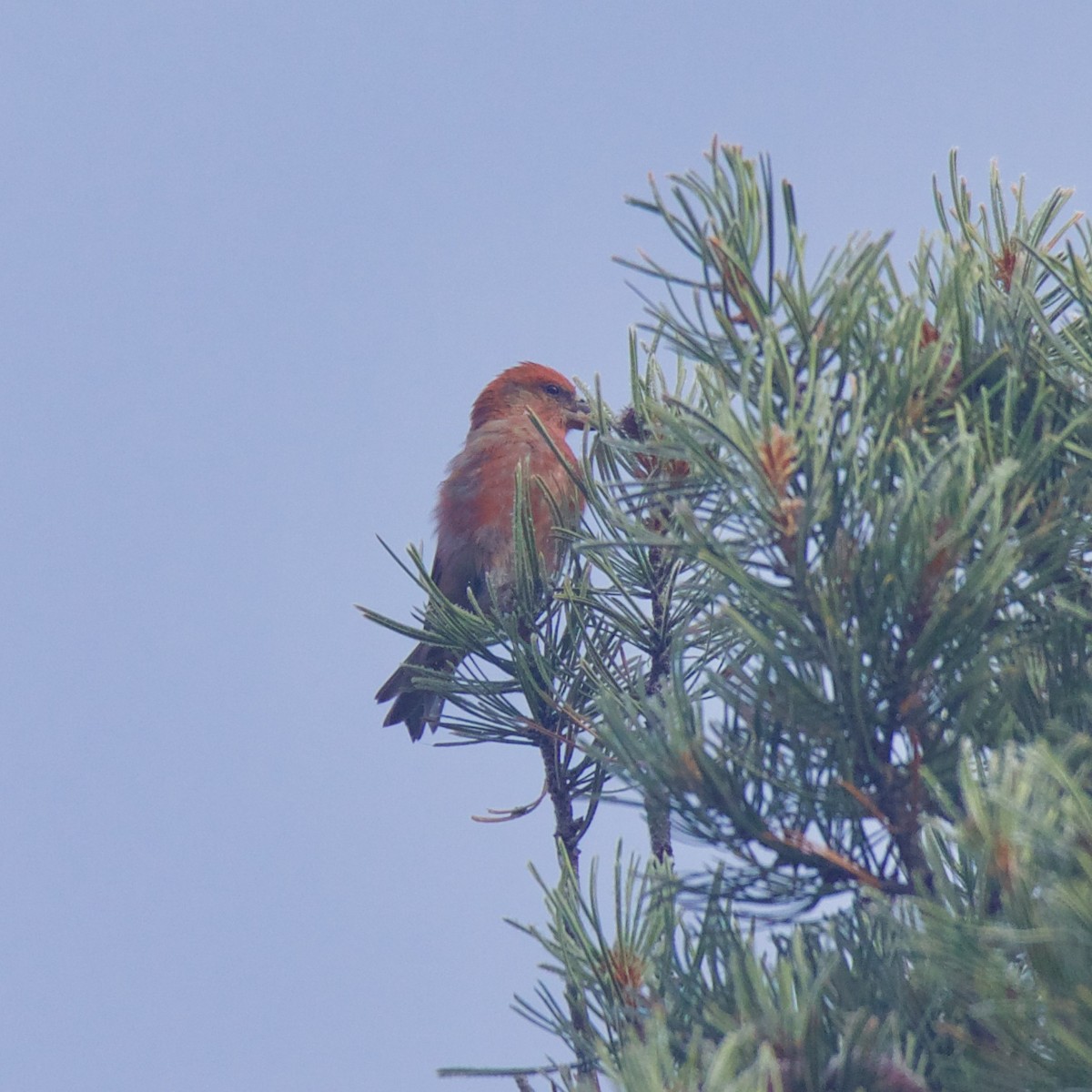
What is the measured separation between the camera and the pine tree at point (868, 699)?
106cm

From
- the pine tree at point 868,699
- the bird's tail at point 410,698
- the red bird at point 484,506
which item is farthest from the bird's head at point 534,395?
the pine tree at point 868,699

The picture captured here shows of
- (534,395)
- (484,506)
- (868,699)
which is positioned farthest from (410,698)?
(868,699)

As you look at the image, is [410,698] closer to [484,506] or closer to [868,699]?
[484,506]

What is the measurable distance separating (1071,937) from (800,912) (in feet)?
1.21

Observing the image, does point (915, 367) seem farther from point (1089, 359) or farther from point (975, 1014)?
point (975, 1014)

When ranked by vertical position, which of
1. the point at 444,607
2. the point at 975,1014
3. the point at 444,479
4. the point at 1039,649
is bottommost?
the point at 975,1014

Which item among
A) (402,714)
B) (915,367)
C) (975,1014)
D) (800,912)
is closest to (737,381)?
(915,367)

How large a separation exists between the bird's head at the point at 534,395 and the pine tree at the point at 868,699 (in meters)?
3.92

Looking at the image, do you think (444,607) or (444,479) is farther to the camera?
(444,479)

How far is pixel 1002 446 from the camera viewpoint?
1.28 metres

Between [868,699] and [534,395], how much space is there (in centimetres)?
431

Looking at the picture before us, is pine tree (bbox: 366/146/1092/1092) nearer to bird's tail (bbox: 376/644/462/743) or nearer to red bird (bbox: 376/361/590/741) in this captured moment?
bird's tail (bbox: 376/644/462/743)

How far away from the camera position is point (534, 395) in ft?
17.9

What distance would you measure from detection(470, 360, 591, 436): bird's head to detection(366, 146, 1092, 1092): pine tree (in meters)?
3.92
